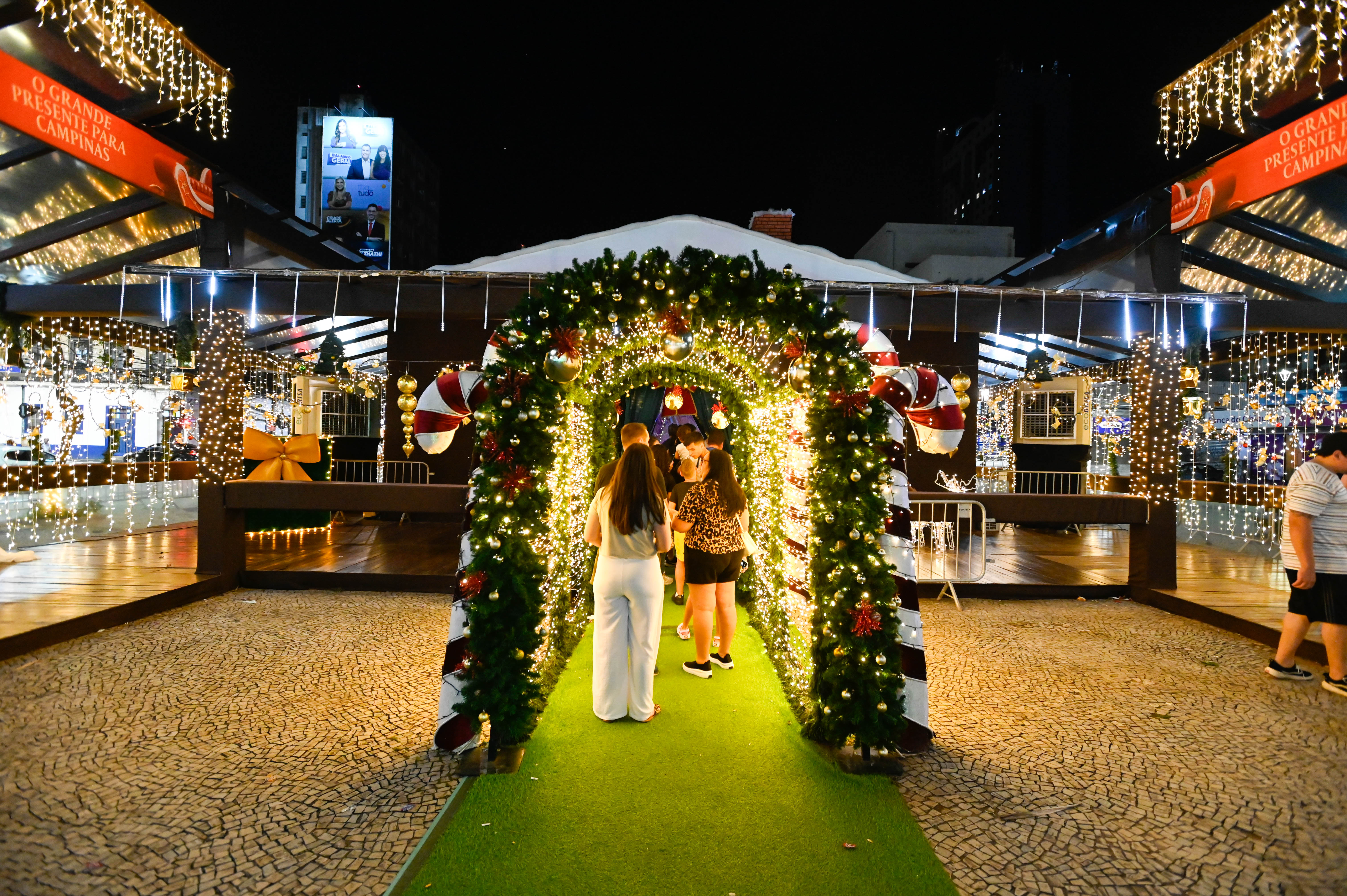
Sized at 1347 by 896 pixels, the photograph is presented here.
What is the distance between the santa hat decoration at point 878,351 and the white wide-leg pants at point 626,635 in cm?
219

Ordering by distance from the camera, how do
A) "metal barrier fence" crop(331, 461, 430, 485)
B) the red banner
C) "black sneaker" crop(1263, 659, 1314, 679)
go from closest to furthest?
1. "black sneaker" crop(1263, 659, 1314, 679)
2. the red banner
3. "metal barrier fence" crop(331, 461, 430, 485)

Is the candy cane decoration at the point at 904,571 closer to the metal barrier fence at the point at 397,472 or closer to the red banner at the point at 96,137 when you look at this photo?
the red banner at the point at 96,137

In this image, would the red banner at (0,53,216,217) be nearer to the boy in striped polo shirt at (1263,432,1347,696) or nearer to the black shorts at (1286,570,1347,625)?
the boy in striped polo shirt at (1263,432,1347,696)

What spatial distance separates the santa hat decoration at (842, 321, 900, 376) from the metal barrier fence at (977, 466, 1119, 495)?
28.3 feet

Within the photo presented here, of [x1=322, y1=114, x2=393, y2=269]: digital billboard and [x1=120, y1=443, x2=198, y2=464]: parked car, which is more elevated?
[x1=322, y1=114, x2=393, y2=269]: digital billboard

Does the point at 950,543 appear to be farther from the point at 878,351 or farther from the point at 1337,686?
the point at 878,351

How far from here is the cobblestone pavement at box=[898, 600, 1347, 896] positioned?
102 inches

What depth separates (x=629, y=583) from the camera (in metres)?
3.77

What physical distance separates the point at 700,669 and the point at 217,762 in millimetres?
2913

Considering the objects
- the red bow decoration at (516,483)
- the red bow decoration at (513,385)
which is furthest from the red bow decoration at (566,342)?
the red bow decoration at (516,483)

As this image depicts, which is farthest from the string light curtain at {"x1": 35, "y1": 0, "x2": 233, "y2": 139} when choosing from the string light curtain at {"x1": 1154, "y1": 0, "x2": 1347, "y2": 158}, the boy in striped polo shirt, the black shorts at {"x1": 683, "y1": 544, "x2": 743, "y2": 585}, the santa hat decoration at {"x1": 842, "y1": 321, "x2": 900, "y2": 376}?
the string light curtain at {"x1": 1154, "y1": 0, "x2": 1347, "y2": 158}

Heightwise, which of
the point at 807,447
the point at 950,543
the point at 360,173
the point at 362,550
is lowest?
the point at 362,550

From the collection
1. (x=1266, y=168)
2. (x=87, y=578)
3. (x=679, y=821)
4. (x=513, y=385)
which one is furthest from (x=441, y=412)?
(x=1266, y=168)

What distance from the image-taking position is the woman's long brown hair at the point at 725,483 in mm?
4574
